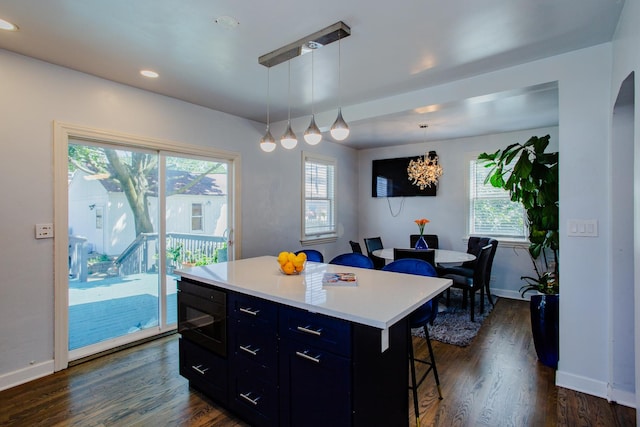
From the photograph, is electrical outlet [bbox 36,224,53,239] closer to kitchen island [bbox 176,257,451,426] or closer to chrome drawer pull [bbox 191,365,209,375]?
kitchen island [bbox 176,257,451,426]

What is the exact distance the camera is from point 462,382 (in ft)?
8.46

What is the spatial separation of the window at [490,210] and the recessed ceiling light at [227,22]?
4.16 metres

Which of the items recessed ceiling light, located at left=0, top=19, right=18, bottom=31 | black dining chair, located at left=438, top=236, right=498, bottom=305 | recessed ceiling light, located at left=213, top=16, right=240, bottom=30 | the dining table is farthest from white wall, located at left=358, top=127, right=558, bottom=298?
recessed ceiling light, located at left=0, top=19, right=18, bottom=31

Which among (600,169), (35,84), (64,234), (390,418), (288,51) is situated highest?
(288,51)

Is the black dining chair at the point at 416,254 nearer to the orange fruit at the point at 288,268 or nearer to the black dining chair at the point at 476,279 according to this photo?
the black dining chair at the point at 476,279

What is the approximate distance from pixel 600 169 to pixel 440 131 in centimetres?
272

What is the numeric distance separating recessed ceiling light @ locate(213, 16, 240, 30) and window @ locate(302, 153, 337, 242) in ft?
10.1

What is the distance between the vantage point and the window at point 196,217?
3869mm

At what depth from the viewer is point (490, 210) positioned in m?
5.16

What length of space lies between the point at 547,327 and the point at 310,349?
2.34m

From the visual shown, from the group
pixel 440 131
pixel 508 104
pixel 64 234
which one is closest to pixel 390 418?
pixel 64 234

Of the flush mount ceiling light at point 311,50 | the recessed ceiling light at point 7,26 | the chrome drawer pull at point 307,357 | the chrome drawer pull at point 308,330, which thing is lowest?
the chrome drawer pull at point 307,357

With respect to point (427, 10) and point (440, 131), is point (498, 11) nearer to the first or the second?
point (427, 10)

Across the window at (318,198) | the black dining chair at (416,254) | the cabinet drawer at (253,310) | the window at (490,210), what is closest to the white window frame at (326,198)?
the window at (318,198)
